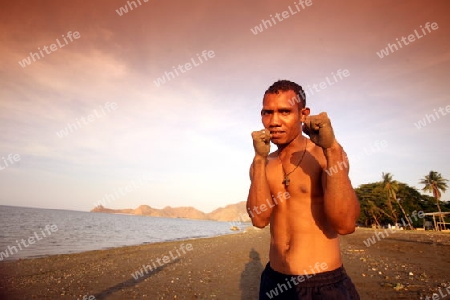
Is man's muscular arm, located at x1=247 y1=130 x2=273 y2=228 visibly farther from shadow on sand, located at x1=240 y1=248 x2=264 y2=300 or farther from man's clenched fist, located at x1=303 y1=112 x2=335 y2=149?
shadow on sand, located at x1=240 y1=248 x2=264 y2=300

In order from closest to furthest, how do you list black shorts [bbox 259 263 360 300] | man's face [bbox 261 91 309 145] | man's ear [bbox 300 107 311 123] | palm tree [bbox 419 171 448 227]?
black shorts [bbox 259 263 360 300] < man's face [bbox 261 91 309 145] < man's ear [bbox 300 107 311 123] < palm tree [bbox 419 171 448 227]

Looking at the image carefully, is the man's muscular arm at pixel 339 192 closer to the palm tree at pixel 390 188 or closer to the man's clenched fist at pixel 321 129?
the man's clenched fist at pixel 321 129

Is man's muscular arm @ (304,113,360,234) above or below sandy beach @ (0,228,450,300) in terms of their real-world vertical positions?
above

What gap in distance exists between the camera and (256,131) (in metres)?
2.21

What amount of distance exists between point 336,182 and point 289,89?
3.51 feet

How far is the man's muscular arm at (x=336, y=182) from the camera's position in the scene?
184cm

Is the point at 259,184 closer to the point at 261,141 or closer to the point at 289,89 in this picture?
the point at 261,141

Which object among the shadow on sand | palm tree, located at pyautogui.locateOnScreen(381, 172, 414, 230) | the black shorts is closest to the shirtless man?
the black shorts

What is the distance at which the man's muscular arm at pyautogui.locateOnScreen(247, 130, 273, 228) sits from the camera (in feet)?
7.19

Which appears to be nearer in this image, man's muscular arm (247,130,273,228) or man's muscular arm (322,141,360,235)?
man's muscular arm (322,141,360,235)

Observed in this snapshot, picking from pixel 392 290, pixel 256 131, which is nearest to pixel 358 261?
pixel 392 290

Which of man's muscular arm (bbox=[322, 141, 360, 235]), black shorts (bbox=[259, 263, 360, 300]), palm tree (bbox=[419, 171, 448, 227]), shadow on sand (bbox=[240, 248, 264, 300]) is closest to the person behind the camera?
man's muscular arm (bbox=[322, 141, 360, 235])

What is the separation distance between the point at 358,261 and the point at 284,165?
11854 millimetres

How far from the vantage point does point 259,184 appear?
2.41 meters
